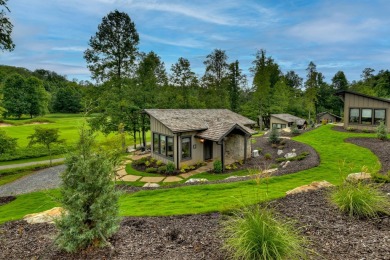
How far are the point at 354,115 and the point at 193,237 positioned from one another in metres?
25.2

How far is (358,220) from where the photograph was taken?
4.65m

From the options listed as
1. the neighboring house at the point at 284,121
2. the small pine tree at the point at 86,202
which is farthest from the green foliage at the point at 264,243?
the neighboring house at the point at 284,121

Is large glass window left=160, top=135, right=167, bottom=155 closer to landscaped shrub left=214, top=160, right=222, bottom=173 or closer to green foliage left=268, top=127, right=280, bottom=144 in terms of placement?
landscaped shrub left=214, top=160, right=222, bottom=173

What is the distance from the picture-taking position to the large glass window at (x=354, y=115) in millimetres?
22747

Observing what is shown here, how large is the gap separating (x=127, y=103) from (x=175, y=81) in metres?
9.83

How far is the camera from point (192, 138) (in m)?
17.0

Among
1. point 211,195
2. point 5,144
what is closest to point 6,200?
point 5,144

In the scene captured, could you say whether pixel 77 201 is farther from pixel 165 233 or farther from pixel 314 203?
pixel 314 203

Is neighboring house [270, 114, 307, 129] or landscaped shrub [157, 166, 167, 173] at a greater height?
neighboring house [270, 114, 307, 129]

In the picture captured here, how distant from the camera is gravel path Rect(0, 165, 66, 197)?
13.4m

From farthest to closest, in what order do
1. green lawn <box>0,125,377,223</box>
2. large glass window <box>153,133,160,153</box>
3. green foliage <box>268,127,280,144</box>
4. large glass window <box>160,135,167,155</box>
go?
green foliage <box>268,127,280,144</box>
large glass window <box>153,133,160,153</box>
large glass window <box>160,135,167,155</box>
green lawn <box>0,125,377,223</box>

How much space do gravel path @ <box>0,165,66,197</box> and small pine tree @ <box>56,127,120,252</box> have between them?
399 inches

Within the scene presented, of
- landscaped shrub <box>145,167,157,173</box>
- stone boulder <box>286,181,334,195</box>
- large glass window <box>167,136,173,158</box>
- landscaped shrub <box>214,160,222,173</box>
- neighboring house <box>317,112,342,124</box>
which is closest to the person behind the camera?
stone boulder <box>286,181,334,195</box>

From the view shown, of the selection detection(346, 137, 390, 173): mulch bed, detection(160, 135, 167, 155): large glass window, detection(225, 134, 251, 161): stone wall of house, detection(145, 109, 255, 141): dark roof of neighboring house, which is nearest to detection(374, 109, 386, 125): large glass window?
detection(346, 137, 390, 173): mulch bed
